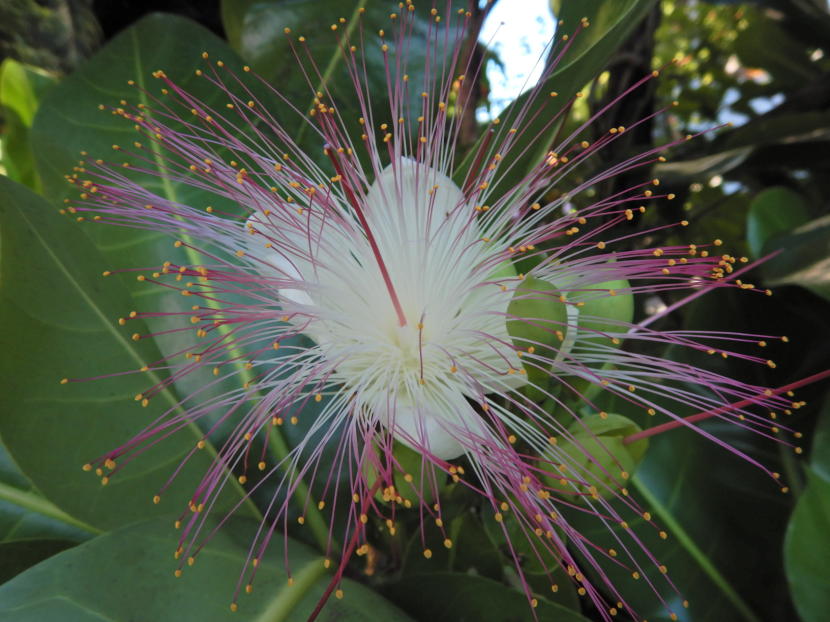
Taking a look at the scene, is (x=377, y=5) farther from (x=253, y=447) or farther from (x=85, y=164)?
(x=253, y=447)

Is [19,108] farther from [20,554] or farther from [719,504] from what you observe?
[719,504]

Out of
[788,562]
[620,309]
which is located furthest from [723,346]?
[620,309]

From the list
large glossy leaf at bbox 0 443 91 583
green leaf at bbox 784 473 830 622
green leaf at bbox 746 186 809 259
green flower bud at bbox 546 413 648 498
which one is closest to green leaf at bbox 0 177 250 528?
large glossy leaf at bbox 0 443 91 583

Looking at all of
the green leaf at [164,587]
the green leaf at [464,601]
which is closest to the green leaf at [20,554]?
the green leaf at [164,587]

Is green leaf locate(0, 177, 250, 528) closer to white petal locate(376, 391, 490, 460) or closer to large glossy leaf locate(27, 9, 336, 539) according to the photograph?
large glossy leaf locate(27, 9, 336, 539)

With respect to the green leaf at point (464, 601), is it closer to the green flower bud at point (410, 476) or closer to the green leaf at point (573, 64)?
the green flower bud at point (410, 476)

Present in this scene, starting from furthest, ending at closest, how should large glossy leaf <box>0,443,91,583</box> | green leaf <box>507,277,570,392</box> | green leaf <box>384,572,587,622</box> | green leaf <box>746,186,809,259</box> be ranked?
Result: 1. green leaf <box>746,186,809,259</box>
2. large glossy leaf <box>0,443,91,583</box>
3. green leaf <box>384,572,587,622</box>
4. green leaf <box>507,277,570,392</box>

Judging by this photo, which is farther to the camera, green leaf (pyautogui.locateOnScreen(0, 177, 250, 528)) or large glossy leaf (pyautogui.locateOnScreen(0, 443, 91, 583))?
large glossy leaf (pyautogui.locateOnScreen(0, 443, 91, 583))
